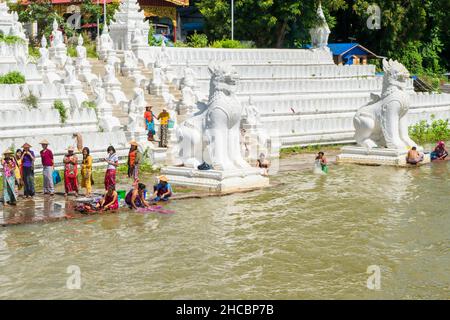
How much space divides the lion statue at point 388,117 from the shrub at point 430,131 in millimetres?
5573

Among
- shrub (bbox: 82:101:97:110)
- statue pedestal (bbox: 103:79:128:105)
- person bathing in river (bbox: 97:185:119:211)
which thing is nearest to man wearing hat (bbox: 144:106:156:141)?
shrub (bbox: 82:101:97:110)

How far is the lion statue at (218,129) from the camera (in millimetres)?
16938

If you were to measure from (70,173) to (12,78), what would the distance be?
6.09 metres

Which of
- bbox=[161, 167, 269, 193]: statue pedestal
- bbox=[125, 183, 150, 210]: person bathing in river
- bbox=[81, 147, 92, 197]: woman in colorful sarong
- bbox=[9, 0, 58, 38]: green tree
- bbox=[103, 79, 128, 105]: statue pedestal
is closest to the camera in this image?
bbox=[125, 183, 150, 210]: person bathing in river

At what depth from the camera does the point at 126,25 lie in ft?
95.1

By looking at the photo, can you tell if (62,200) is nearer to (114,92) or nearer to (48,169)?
(48,169)

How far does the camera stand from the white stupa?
29.1m

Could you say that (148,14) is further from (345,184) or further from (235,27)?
(345,184)

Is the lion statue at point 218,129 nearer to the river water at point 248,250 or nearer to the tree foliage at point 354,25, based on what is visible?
the river water at point 248,250

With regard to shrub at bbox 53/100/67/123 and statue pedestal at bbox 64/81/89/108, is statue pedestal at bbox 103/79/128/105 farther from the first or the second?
shrub at bbox 53/100/67/123

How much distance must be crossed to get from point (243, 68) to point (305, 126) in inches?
199

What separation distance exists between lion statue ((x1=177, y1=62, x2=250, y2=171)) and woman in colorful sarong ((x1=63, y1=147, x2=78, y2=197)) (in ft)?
8.40

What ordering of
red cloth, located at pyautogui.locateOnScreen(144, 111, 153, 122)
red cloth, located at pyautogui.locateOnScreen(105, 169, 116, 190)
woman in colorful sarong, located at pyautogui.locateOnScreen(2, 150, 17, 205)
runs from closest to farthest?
woman in colorful sarong, located at pyautogui.locateOnScreen(2, 150, 17, 205), red cloth, located at pyautogui.locateOnScreen(105, 169, 116, 190), red cloth, located at pyautogui.locateOnScreen(144, 111, 153, 122)

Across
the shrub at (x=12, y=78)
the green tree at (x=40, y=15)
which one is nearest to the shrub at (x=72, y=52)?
the green tree at (x=40, y=15)
